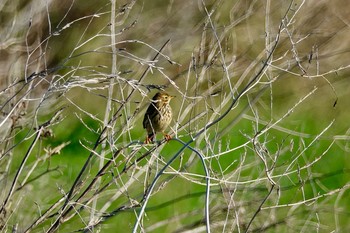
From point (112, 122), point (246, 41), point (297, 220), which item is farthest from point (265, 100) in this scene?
point (112, 122)

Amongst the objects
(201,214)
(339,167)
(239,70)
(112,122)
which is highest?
(112,122)

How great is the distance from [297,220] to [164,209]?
172cm

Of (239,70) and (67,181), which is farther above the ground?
(239,70)

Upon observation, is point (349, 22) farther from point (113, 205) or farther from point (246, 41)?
point (113, 205)

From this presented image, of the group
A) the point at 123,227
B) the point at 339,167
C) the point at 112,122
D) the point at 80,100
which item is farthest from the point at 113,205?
the point at 112,122

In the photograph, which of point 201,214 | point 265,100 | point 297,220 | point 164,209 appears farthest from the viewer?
point 265,100

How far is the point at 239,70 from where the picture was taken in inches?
382

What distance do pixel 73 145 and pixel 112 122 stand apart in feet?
15.7

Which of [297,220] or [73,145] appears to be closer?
[297,220]

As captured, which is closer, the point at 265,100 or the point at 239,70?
the point at 239,70

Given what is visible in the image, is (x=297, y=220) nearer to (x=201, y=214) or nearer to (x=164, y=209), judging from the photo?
(x=201, y=214)

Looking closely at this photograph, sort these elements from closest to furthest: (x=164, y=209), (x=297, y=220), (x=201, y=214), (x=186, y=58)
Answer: (x=297, y=220), (x=201, y=214), (x=164, y=209), (x=186, y=58)

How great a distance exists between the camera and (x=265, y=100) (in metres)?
11.1

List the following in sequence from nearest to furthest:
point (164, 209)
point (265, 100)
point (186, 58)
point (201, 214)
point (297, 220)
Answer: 1. point (297, 220)
2. point (201, 214)
3. point (164, 209)
4. point (186, 58)
5. point (265, 100)
